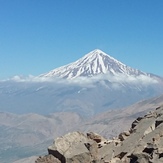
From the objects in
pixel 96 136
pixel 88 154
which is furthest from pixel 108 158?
pixel 96 136

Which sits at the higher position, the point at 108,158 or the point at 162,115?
the point at 162,115

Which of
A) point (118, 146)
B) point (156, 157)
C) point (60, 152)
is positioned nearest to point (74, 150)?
point (60, 152)

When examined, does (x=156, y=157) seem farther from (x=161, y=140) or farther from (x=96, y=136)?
(x=96, y=136)

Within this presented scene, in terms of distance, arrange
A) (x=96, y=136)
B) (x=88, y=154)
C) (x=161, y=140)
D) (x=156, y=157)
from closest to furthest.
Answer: (x=156, y=157)
(x=161, y=140)
(x=88, y=154)
(x=96, y=136)

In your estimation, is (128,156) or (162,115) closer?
(128,156)

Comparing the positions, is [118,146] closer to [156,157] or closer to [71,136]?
[71,136]

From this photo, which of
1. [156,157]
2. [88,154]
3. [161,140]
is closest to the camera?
[156,157]
